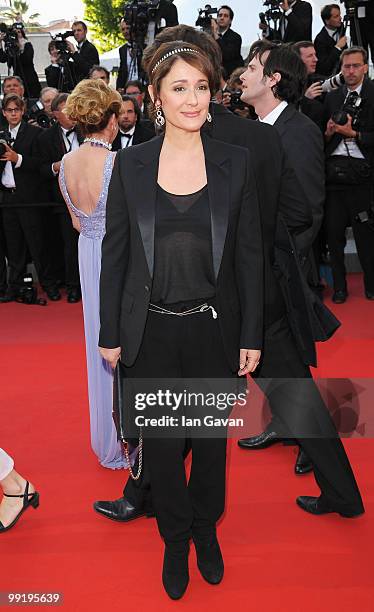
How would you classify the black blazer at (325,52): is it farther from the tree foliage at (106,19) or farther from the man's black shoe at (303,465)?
the tree foliage at (106,19)

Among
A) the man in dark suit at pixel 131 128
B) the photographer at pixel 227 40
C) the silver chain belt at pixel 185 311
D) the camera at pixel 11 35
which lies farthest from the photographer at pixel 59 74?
the silver chain belt at pixel 185 311

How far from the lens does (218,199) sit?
86.4 inches

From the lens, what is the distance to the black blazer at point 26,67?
9.94 m

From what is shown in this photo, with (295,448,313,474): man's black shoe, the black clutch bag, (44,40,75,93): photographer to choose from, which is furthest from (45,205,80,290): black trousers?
the black clutch bag

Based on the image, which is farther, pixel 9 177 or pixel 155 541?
pixel 9 177

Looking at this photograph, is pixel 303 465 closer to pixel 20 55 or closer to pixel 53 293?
pixel 53 293

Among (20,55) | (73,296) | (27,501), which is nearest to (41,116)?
(73,296)

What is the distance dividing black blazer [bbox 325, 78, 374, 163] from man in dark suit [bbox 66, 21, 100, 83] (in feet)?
14.5

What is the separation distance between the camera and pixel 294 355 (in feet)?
9.30

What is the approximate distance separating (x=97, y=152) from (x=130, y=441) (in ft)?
4.11

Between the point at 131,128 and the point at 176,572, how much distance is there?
14.8 ft

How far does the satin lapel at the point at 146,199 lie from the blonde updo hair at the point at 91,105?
2.92ft

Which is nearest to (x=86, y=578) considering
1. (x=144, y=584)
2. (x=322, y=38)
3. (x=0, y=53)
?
(x=144, y=584)

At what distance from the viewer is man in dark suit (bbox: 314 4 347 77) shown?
28.3 ft
